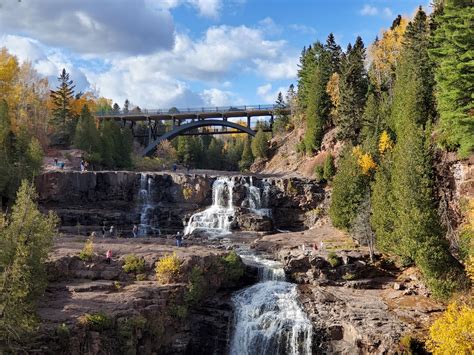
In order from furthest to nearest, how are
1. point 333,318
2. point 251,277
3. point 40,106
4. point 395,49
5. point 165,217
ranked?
1. point 40,106
2. point 395,49
3. point 165,217
4. point 251,277
5. point 333,318

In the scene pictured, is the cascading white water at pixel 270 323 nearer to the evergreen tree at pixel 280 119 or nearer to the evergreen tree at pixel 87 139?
the evergreen tree at pixel 87 139

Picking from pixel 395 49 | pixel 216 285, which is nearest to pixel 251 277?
pixel 216 285

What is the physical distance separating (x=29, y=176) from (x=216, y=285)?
94.3ft

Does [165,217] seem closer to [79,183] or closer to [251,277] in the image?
[79,183]

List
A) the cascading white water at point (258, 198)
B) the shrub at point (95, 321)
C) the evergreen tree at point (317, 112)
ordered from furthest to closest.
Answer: the evergreen tree at point (317, 112) → the cascading white water at point (258, 198) → the shrub at point (95, 321)

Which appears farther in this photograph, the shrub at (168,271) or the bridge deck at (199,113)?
the bridge deck at (199,113)

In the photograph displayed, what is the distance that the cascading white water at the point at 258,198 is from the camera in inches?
2201

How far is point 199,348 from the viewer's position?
3061 cm

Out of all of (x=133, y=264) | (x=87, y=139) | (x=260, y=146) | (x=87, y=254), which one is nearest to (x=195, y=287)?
(x=133, y=264)

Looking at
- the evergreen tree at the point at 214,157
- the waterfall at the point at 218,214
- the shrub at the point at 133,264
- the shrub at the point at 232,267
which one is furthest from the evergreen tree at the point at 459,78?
the evergreen tree at the point at 214,157

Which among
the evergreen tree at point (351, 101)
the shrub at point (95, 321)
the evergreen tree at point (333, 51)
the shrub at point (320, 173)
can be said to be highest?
the evergreen tree at point (333, 51)

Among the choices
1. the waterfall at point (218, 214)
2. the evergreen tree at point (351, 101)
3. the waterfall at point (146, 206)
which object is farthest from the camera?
the evergreen tree at point (351, 101)

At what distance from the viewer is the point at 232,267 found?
3531cm

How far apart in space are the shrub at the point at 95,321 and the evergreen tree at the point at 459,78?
2969 centimetres
